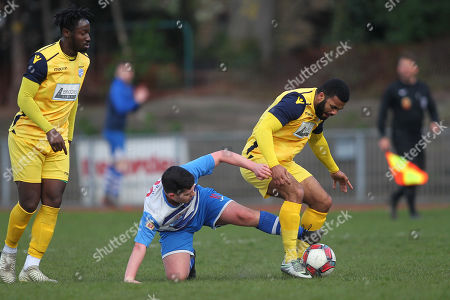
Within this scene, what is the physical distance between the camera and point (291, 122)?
683cm

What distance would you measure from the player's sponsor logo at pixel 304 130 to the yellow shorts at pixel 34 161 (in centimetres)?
238

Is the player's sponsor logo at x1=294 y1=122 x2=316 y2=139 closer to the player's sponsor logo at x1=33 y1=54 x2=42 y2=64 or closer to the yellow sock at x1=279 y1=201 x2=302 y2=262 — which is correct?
the yellow sock at x1=279 y1=201 x2=302 y2=262

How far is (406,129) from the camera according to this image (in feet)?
39.0

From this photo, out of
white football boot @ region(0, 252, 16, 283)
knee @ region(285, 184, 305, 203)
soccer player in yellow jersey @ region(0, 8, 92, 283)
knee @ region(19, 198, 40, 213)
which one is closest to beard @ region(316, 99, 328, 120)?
knee @ region(285, 184, 305, 203)

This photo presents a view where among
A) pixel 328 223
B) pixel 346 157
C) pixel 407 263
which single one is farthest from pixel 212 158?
pixel 346 157

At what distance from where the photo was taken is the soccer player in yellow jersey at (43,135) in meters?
6.30

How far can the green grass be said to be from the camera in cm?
541

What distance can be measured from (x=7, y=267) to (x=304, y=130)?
324cm

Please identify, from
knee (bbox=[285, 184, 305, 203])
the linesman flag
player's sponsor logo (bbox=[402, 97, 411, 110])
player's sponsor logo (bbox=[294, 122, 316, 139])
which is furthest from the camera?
Answer: player's sponsor logo (bbox=[402, 97, 411, 110])

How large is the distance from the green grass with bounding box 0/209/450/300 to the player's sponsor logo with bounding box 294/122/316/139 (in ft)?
4.69

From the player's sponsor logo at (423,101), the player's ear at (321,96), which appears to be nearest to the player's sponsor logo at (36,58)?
the player's ear at (321,96)

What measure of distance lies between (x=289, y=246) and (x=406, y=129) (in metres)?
6.12

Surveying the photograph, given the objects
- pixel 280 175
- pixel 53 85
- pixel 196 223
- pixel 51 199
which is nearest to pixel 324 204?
pixel 280 175

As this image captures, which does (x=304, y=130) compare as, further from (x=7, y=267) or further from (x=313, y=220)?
(x=7, y=267)
